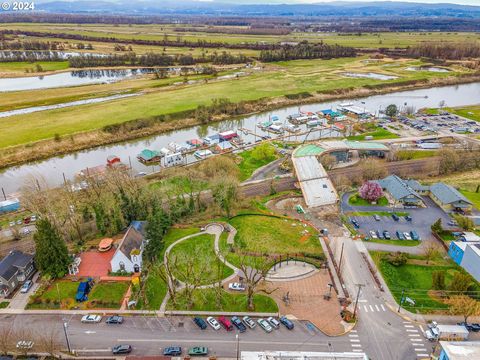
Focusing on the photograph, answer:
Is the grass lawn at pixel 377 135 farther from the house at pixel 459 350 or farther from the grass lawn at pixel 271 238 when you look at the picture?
the house at pixel 459 350

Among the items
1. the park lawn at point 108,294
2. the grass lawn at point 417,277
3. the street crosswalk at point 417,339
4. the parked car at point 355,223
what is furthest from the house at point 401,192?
the park lawn at point 108,294

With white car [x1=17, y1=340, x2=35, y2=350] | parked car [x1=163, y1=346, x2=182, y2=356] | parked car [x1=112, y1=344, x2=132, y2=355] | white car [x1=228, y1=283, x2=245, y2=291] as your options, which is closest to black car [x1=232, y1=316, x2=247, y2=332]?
white car [x1=228, y1=283, x2=245, y2=291]

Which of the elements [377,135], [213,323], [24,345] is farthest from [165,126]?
[24,345]

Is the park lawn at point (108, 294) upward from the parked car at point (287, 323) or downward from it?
upward

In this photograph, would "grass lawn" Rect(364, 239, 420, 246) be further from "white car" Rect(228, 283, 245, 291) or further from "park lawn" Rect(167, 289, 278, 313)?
"white car" Rect(228, 283, 245, 291)

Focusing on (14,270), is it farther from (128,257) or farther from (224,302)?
(224,302)
